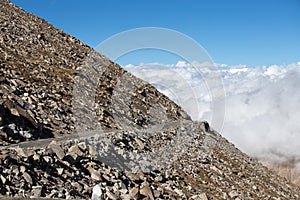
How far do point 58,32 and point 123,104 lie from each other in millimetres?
38794

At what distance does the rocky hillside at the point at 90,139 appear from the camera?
1022 inches

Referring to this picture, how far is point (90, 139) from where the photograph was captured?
1369 inches

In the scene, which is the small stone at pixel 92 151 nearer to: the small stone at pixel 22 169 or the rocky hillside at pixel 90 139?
the rocky hillside at pixel 90 139

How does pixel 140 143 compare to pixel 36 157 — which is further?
pixel 140 143

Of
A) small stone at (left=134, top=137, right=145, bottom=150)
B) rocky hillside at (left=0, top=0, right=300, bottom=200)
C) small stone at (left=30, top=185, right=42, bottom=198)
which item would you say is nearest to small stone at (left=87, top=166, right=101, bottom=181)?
rocky hillside at (left=0, top=0, right=300, bottom=200)

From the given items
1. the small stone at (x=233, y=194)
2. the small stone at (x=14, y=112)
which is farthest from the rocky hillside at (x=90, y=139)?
the small stone at (x=233, y=194)

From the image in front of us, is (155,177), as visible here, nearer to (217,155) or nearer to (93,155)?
(93,155)

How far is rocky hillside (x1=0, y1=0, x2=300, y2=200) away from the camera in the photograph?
2595 centimetres


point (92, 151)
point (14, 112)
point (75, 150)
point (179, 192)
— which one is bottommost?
point (75, 150)

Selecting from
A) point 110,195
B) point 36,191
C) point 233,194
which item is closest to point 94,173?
point 110,195

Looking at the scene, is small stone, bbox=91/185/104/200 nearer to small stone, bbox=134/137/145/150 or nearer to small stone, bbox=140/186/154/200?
small stone, bbox=140/186/154/200

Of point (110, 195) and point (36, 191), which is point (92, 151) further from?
point (36, 191)

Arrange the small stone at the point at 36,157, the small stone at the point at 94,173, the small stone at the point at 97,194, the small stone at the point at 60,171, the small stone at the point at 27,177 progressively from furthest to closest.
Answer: the small stone at the point at 94,173, the small stone at the point at 60,171, the small stone at the point at 36,157, the small stone at the point at 97,194, the small stone at the point at 27,177

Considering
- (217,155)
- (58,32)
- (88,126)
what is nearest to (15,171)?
(88,126)
